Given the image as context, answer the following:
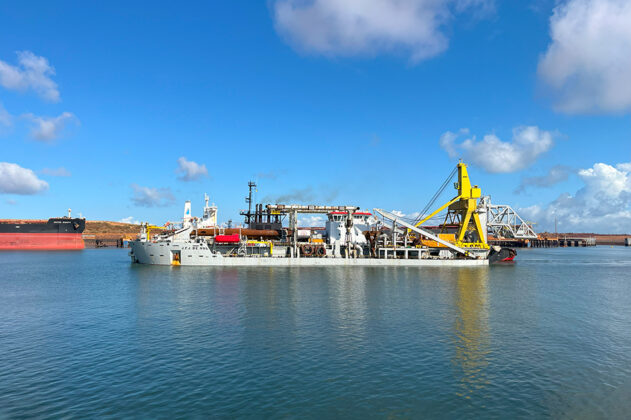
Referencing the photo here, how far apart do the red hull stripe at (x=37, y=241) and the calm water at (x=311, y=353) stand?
7903 centimetres

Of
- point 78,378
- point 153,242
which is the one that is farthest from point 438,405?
Result: point 153,242

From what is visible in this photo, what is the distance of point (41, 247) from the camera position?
104000mm

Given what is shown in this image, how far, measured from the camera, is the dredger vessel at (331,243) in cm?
6166

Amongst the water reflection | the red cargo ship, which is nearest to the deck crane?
the water reflection

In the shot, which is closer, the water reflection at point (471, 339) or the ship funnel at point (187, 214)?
the water reflection at point (471, 339)

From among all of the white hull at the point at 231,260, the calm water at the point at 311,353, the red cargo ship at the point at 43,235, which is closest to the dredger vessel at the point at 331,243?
the white hull at the point at 231,260

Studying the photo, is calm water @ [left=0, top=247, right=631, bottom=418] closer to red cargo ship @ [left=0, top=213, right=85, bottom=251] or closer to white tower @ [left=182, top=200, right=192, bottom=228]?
white tower @ [left=182, top=200, right=192, bottom=228]

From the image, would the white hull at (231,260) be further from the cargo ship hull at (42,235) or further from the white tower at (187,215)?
the cargo ship hull at (42,235)

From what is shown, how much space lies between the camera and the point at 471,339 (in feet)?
69.7

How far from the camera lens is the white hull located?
6053cm

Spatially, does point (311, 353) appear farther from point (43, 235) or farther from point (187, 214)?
point (43, 235)

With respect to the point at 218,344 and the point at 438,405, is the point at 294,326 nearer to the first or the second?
the point at 218,344

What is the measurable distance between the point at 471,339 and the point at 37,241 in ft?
385

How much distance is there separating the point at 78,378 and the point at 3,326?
1229 centimetres
